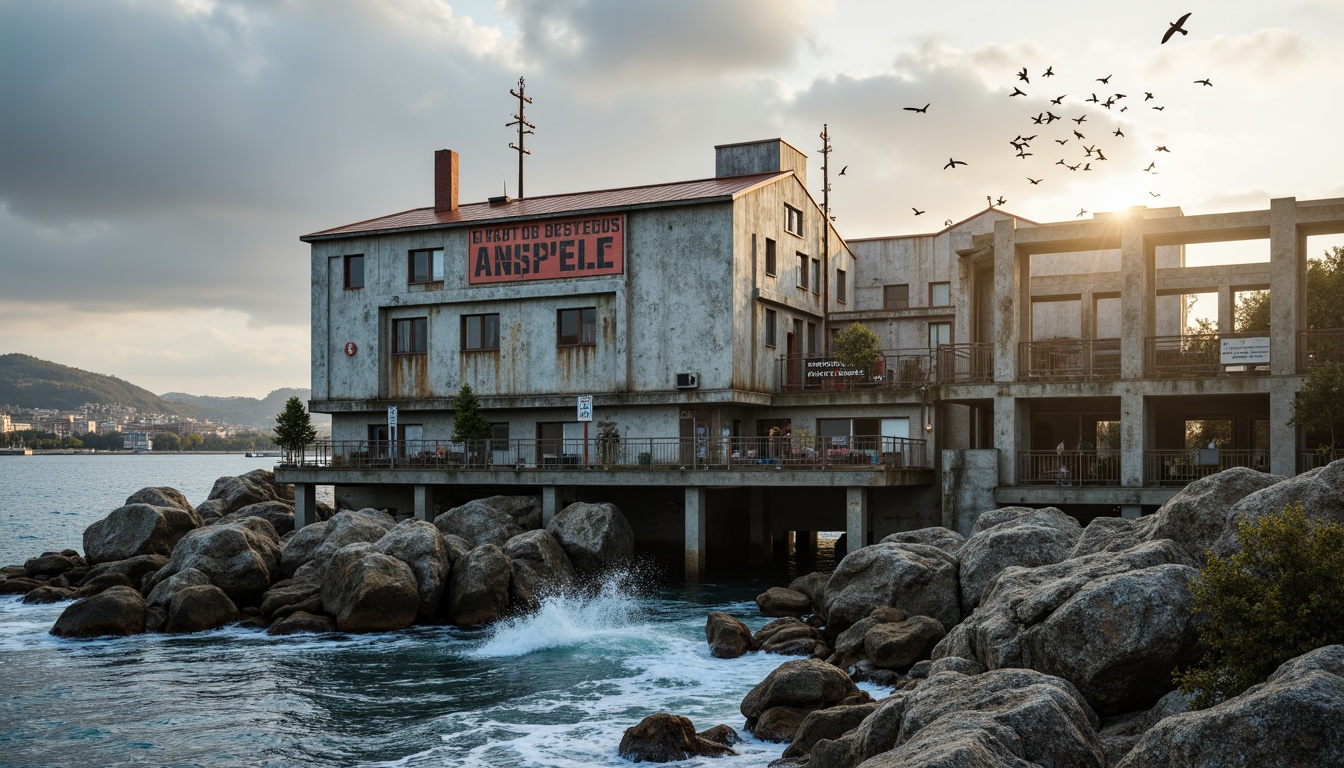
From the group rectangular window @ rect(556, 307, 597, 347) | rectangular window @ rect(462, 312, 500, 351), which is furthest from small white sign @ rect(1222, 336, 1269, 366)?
rectangular window @ rect(462, 312, 500, 351)

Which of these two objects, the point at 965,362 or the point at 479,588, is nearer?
the point at 479,588

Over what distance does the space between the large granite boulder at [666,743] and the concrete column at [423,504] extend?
26.2 m

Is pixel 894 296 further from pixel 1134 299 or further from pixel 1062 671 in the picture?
pixel 1062 671

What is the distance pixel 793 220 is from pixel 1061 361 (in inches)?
499

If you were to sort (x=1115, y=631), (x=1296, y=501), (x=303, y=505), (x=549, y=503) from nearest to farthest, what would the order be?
(x=1115, y=631), (x=1296, y=501), (x=549, y=503), (x=303, y=505)

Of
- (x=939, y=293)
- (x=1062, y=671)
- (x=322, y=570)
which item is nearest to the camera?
(x=1062, y=671)

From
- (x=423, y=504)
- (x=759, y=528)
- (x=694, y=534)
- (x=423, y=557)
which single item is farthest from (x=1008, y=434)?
(x=423, y=504)

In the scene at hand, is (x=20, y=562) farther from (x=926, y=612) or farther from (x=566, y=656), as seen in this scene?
(x=926, y=612)

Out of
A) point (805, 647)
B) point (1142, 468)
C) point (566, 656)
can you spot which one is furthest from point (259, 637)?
point (1142, 468)

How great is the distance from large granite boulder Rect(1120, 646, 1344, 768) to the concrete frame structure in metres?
25.8

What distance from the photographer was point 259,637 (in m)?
27.7

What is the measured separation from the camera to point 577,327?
144 ft

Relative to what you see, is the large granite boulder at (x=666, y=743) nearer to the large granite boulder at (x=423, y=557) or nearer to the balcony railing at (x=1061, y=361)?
the large granite boulder at (x=423, y=557)

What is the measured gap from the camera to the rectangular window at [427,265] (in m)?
46.2
